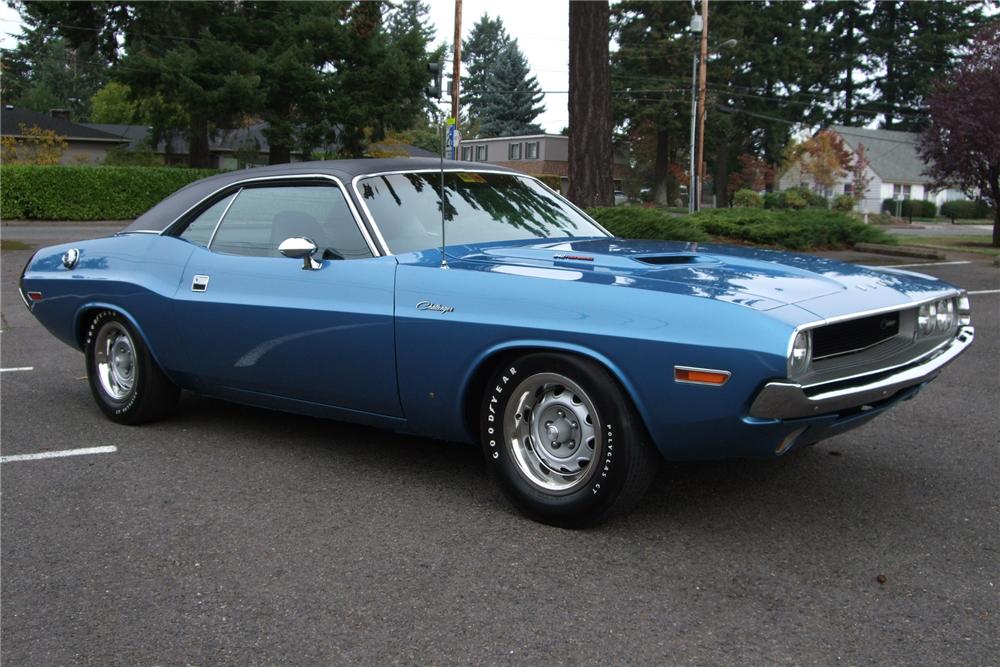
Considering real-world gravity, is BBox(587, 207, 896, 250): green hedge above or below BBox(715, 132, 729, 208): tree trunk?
below

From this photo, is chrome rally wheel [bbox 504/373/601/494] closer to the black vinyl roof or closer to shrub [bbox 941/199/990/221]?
the black vinyl roof

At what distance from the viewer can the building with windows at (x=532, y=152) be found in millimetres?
69438

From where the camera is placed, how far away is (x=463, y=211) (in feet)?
15.7

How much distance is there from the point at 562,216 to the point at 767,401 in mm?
2292

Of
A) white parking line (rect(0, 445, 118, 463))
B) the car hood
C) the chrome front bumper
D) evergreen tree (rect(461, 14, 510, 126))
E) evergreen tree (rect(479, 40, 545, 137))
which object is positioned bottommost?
white parking line (rect(0, 445, 118, 463))

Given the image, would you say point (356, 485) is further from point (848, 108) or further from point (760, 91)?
point (848, 108)

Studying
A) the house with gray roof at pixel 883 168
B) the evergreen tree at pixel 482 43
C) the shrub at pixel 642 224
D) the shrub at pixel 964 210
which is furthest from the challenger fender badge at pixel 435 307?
the evergreen tree at pixel 482 43

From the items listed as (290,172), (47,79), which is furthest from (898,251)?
(47,79)

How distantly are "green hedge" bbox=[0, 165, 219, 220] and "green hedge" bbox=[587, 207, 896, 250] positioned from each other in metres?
18.9

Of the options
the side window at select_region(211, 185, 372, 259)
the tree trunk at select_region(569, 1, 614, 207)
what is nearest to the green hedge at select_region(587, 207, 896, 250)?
the tree trunk at select_region(569, 1, 614, 207)

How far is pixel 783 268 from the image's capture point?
4098 mm

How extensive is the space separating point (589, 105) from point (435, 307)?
12.1m

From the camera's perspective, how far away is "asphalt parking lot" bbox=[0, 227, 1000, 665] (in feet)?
9.39

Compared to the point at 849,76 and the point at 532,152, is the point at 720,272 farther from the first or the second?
the point at 849,76
